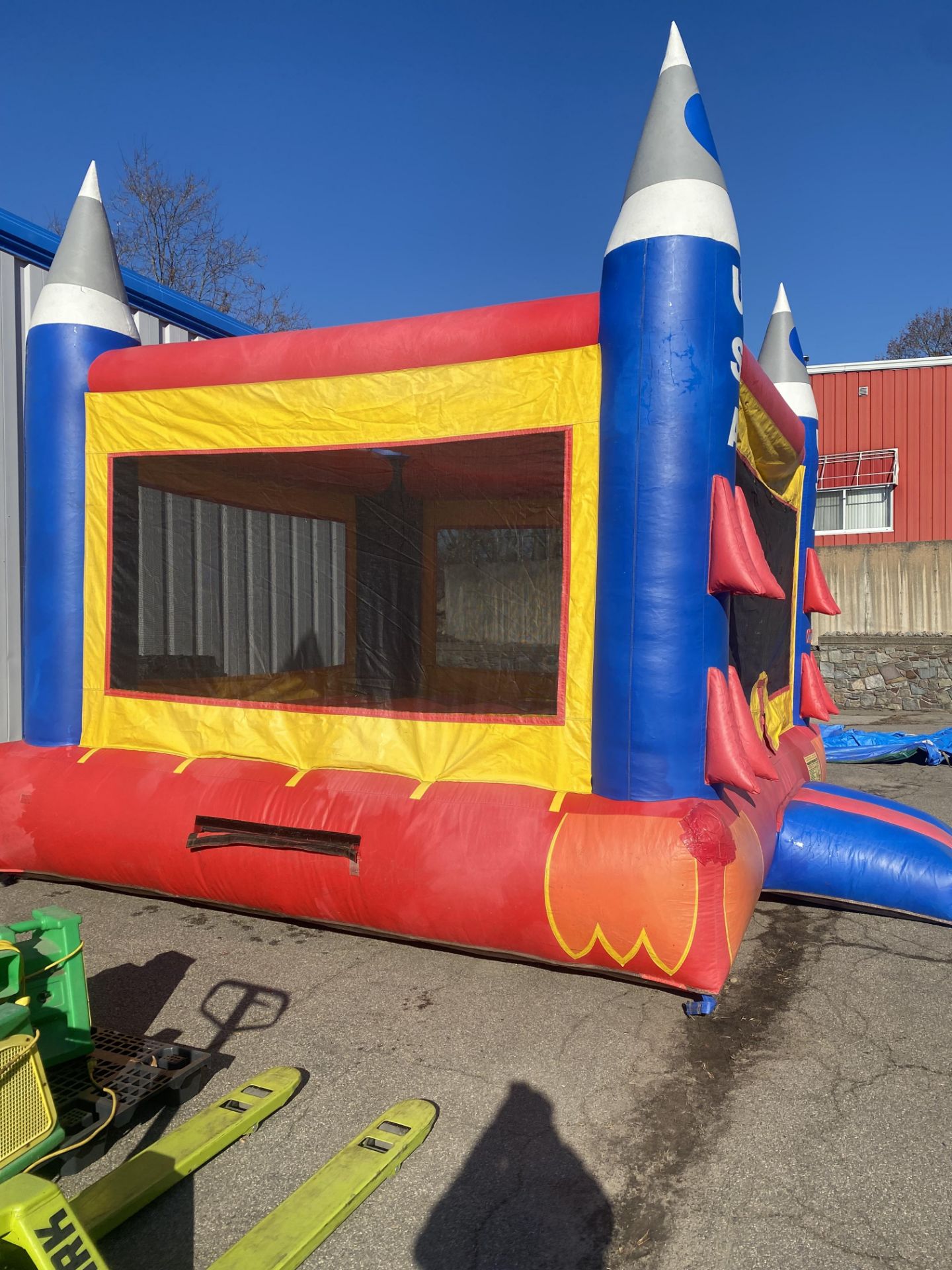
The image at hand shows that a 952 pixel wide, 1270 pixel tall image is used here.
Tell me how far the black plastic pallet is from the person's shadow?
33.0 inches

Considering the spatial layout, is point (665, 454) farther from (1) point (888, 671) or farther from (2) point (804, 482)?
(1) point (888, 671)

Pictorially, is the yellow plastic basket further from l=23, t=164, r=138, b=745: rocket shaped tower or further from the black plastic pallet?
l=23, t=164, r=138, b=745: rocket shaped tower

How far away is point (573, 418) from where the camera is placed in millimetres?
3582

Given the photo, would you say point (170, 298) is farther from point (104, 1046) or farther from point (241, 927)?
point (104, 1046)

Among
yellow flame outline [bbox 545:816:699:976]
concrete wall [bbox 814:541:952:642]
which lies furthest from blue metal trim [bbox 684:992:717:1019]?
concrete wall [bbox 814:541:952:642]

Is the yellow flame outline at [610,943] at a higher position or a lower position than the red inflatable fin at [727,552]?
lower

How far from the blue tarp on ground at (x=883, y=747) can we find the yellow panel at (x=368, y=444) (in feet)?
18.8

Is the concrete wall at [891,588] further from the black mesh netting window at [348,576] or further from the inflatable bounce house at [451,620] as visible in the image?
the black mesh netting window at [348,576]

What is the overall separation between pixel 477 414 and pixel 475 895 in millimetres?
1863

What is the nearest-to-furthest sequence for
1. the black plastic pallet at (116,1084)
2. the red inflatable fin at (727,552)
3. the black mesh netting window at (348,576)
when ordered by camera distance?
the black plastic pallet at (116,1084)
the red inflatable fin at (727,552)
the black mesh netting window at (348,576)

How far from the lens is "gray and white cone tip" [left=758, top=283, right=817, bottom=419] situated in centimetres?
590

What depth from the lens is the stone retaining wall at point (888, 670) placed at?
11.9 metres

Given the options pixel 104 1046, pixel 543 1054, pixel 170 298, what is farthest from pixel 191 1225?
pixel 170 298

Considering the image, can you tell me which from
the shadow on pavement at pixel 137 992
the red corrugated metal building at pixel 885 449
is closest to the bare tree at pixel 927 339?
the red corrugated metal building at pixel 885 449
